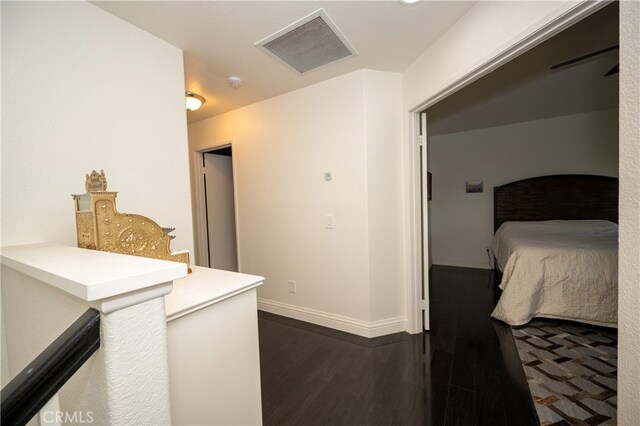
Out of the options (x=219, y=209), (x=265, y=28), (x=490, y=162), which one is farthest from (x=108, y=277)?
(x=490, y=162)

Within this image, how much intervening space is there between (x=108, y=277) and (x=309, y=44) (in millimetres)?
1941

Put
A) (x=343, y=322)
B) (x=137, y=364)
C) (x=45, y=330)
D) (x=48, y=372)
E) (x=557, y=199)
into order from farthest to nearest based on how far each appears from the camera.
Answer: (x=557, y=199) < (x=343, y=322) < (x=45, y=330) < (x=137, y=364) < (x=48, y=372)

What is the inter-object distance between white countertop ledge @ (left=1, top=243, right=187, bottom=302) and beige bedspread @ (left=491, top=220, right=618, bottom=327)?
3016 mm

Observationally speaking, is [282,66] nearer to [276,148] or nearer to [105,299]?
[276,148]

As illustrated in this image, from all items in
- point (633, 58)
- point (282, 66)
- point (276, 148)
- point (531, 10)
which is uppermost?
point (282, 66)

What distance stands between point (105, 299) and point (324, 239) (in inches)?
83.8

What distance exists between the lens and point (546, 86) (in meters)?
3.01

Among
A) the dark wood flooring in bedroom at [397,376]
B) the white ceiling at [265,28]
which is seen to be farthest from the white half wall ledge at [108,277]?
the white ceiling at [265,28]

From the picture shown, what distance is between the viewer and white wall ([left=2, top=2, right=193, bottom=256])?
1.14 meters

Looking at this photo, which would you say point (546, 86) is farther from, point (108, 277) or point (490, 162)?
point (108, 277)

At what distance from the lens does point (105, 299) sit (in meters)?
0.51

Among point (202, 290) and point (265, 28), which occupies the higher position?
point (265, 28)

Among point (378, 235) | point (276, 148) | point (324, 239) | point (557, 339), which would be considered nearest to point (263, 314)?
point (324, 239)

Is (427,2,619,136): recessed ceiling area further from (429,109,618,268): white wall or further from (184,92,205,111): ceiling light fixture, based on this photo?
(184,92,205,111): ceiling light fixture
